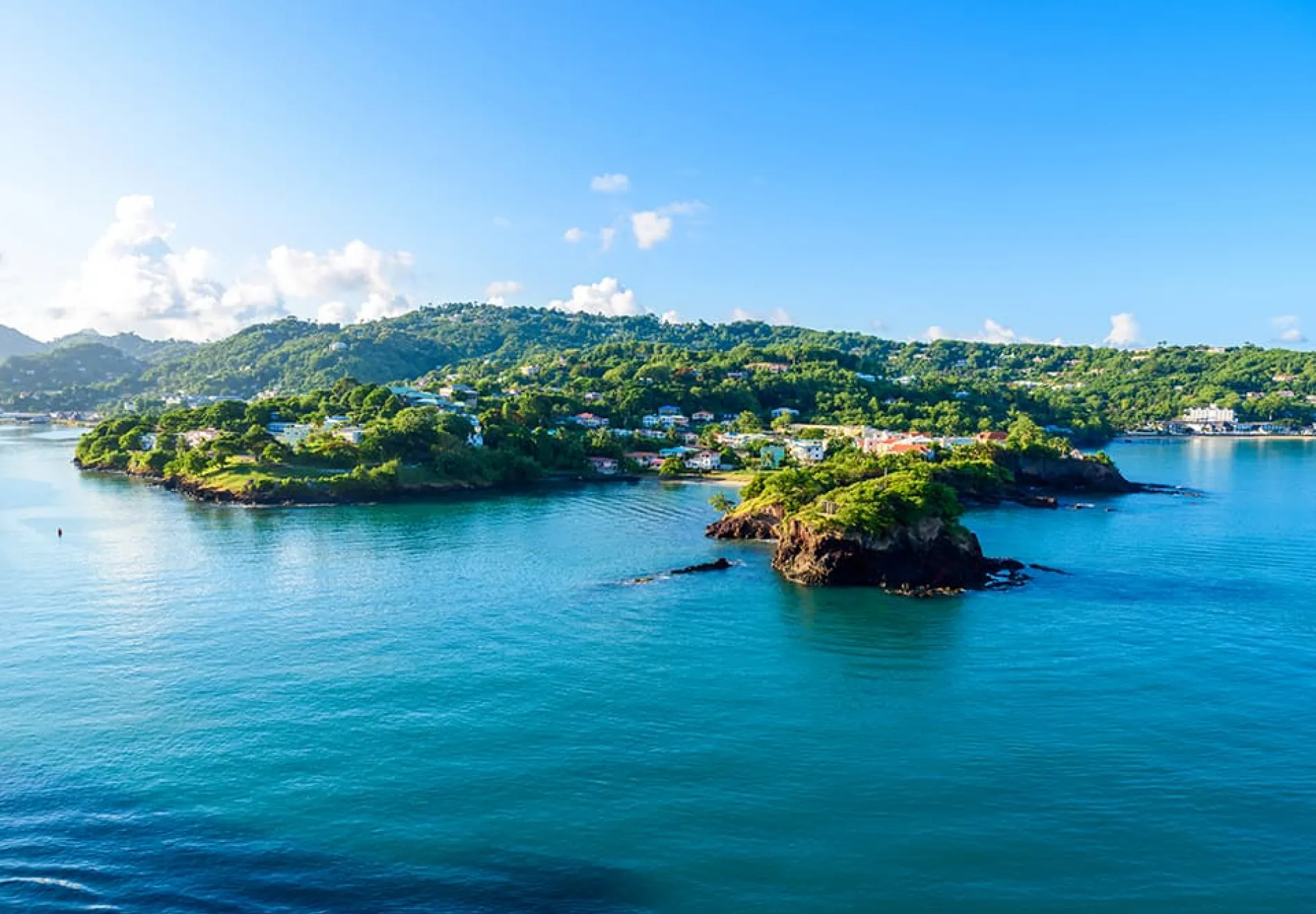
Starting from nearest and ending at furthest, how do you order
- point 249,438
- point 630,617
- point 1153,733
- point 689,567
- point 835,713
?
point 1153,733, point 835,713, point 630,617, point 689,567, point 249,438

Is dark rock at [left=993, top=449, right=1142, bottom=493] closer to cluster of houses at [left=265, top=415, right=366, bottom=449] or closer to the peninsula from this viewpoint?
the peninsula

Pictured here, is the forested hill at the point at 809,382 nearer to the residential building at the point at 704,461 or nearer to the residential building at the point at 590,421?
the residential building at the point at 590,421

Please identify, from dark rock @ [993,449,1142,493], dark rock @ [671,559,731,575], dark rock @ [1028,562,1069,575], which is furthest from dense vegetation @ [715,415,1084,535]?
dark rock @ [1028,562,1069,575]

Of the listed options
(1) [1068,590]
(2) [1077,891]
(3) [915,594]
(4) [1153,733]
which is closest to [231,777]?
(2) [1077,891]

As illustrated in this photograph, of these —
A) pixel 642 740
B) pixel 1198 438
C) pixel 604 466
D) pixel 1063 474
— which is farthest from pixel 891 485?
pixel 1198 438

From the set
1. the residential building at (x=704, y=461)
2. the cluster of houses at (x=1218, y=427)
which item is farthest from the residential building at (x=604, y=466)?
the cluster of houses at (x=1218, y=427)

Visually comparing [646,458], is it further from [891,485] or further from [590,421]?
[891,485]

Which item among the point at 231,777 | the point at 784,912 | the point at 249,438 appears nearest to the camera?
the point at 784,912

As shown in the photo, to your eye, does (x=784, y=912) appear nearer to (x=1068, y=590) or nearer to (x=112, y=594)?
(x=1068, y=590)
